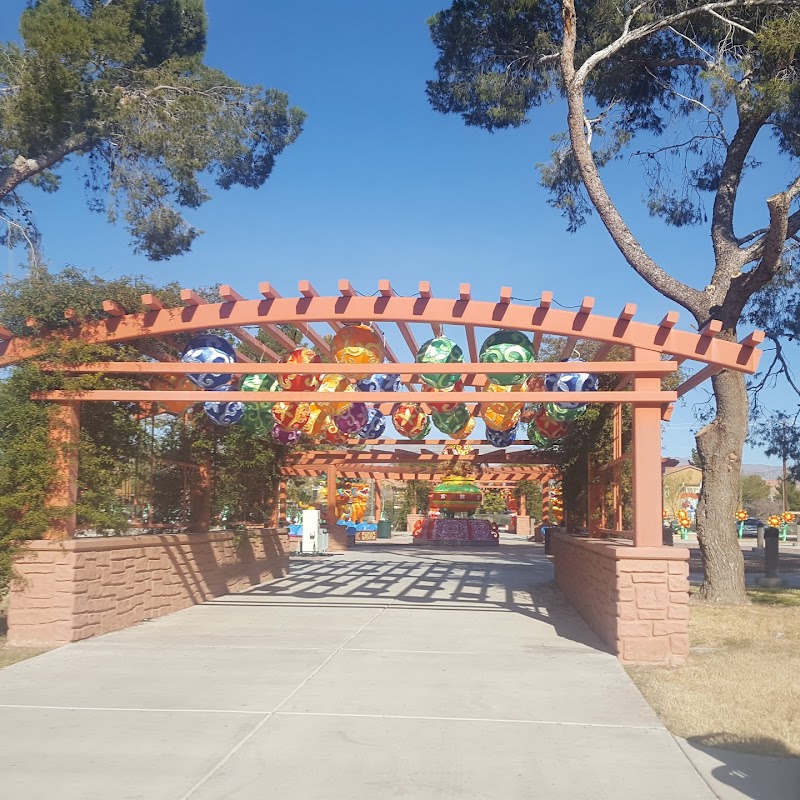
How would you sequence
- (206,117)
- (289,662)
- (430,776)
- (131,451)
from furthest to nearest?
(206,117) → (131,451) → (289,662) → (430,776)

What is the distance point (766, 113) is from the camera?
43.0 feet

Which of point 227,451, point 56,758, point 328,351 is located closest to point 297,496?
point 227,451

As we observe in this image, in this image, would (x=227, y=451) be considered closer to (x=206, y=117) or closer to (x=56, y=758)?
(x=206, y=117)

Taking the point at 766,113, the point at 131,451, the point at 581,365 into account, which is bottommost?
the point at 131,451

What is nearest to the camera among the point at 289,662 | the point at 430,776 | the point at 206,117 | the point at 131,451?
the point at 430,776

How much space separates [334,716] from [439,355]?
4.63 meters

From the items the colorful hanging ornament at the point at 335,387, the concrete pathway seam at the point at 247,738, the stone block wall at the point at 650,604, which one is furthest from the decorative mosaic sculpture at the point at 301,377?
the stone block wall at the point at 650,604

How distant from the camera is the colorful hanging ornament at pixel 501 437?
12860 millimetres

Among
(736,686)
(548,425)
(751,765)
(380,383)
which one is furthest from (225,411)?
(751,765)

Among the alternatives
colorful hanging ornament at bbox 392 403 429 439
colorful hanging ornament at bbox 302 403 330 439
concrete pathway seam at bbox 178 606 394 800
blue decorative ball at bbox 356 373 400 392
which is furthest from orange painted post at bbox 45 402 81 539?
colorful hanging ornament at bbox 392 403 429 439

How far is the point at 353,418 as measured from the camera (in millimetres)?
12141

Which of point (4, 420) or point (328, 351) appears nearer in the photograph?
point (4, 420)

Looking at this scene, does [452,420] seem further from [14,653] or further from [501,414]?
[14,653]

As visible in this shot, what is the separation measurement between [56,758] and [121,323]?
521 cm
